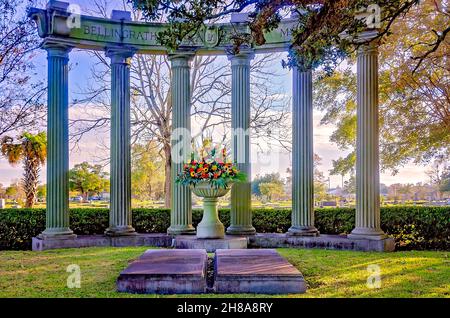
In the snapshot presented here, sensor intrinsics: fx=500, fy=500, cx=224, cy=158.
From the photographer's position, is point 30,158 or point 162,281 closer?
point 162,281

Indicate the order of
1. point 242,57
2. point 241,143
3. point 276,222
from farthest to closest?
point 276,222 < point 242,57 < point 241,143

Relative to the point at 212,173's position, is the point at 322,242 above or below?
below

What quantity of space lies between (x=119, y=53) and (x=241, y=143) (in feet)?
19.7

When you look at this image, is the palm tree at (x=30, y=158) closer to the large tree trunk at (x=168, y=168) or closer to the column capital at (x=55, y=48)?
the large tree trunk at (x=168, y=168)

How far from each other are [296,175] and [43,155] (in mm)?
22286

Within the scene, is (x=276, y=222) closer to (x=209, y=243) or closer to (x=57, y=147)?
(x=209, y=243)

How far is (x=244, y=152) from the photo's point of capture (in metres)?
19.4

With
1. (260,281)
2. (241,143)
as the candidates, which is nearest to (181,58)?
(241,143)

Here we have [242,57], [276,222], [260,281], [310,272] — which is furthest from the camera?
[276,222]

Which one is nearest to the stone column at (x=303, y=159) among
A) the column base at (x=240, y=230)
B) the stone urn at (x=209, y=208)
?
the column base at (x=240, y=230)

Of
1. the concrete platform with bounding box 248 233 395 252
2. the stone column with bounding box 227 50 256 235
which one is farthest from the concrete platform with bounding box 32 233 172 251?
the concrete platform with bounding box 248 233 395 252

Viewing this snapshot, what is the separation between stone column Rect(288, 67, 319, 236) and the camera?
18891 millimetres

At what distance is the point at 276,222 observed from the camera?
2200cm

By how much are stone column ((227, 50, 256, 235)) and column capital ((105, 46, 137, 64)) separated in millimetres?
4057
